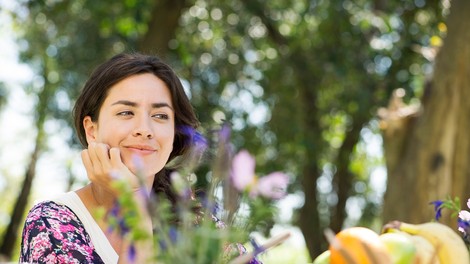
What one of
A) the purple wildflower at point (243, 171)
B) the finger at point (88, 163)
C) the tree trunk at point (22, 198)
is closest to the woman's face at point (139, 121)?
the finger at point (88, 163)

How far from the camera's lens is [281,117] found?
11.8m

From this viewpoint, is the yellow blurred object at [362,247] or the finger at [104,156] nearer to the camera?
the yellow blurred object at [362,247]

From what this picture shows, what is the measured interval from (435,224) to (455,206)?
0.15 metres

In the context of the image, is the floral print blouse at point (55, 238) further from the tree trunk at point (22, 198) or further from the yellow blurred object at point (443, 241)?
the tree trunk at point (22, 198)

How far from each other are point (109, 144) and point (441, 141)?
496 cm

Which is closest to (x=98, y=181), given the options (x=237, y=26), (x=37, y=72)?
(x=237, y=26)

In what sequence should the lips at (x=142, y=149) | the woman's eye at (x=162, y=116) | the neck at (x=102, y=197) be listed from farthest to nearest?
the neck at (x=102, y=197)
the woman's eye at (x=162, y=116)
the lips at (x=142, y=149)

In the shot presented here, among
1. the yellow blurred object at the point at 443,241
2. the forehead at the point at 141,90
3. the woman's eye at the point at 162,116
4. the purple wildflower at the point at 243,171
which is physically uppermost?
the forehead at the point at 141,90

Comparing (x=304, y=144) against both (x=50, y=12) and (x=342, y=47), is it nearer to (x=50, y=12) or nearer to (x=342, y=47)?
(x=342, y=47)

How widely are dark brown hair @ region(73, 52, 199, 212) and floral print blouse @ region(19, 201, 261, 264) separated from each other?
1.16 ft

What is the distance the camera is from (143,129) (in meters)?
2.31

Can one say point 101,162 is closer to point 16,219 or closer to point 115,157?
point 115,157

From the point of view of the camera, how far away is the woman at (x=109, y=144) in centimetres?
215

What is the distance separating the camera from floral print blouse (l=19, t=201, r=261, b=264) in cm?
215
